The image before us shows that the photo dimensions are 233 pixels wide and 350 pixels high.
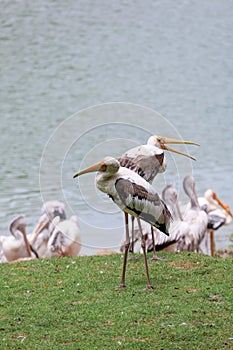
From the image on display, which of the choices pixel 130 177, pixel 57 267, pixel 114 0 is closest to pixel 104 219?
pixel 57 267

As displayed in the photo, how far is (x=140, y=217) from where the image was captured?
6.81 m

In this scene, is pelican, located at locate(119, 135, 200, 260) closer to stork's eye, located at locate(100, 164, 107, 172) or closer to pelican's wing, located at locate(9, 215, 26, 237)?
stork's eye, located at locate(100, 164, 107, 172)

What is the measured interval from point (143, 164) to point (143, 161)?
0.10 feet

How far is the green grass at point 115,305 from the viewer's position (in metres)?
5.51

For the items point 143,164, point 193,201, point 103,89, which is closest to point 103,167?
point 143,164

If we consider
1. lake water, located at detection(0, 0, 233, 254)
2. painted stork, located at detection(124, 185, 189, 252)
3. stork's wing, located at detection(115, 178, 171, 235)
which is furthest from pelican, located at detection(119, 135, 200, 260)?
painted stork, located at detection(124, 185, 189, 252)

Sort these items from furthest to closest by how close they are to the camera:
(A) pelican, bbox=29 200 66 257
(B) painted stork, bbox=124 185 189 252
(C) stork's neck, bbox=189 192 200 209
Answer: (C) stork's neck, bbox=189 192 200 209
(A) pelican, bbox=29 200 66 257
(B) painted stork, bbox=124 185 189 252

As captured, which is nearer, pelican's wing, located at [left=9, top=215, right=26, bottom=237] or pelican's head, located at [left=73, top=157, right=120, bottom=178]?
pelican's head, located at [left=73, top=157, right=120, bottom=178]

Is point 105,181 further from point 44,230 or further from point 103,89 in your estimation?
point 103,89

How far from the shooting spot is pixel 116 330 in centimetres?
571

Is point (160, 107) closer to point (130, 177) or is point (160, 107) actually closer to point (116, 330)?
point (130, 177)

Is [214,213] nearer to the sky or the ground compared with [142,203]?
nearer to the ground

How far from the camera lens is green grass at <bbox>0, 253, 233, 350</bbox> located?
551cm

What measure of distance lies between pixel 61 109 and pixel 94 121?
11.3 meters
